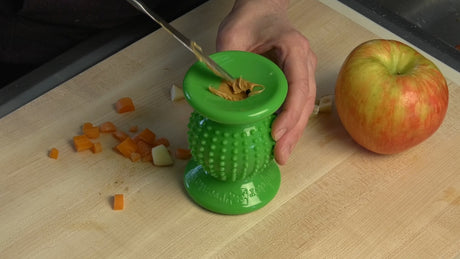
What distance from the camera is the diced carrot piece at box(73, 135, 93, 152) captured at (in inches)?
47.1

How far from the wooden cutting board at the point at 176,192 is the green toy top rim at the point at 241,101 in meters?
0.21

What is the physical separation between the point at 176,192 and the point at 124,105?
20 centimetres

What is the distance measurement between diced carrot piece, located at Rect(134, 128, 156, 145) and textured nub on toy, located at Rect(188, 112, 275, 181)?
155mm

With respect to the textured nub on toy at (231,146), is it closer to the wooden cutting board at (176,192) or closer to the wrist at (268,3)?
the wooden cutting board at (176,192)

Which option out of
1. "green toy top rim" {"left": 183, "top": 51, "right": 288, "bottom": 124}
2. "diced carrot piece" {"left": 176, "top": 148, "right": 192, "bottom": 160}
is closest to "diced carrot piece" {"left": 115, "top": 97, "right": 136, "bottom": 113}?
"diced carrot piece" {"left": 176, "top": 148, "right": 192, "bottom": 160}

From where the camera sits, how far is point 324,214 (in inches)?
44.2

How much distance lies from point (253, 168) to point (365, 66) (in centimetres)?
25

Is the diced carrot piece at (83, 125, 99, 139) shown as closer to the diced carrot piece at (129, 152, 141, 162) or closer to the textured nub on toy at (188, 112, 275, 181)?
the diced carrot piece at (129, 152, 141, 162)

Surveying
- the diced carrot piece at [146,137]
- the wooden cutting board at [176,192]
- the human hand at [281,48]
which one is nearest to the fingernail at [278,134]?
the human hand at [281,48]

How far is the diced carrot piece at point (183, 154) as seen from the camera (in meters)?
1.20

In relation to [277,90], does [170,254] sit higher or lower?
lower

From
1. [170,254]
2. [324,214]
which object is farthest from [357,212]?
[170,254]

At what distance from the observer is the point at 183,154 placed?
1.20 m

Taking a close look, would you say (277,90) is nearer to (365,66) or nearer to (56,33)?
(365,66)
